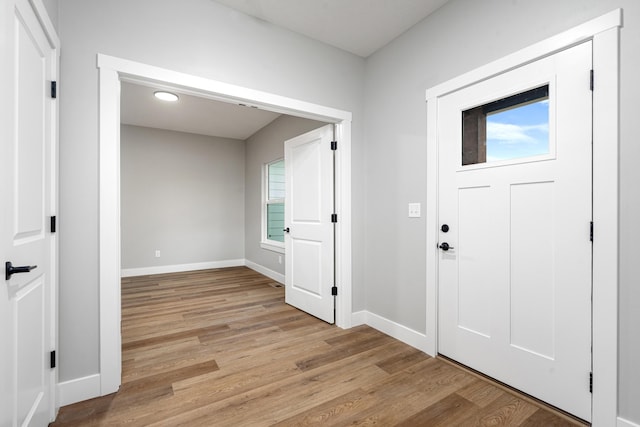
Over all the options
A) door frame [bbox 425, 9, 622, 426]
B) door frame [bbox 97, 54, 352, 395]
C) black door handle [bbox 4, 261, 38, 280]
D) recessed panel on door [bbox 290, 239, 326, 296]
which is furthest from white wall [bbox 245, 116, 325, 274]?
black door handle [bbox 4, 261, 38, 280]

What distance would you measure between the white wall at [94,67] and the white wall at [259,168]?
1.92 m

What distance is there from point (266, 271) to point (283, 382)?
11.2 feet

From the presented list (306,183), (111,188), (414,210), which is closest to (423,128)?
(414,210)

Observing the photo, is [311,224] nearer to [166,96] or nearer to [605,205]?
[605,205]

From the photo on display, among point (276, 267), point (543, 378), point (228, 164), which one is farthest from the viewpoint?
point (228, 164)

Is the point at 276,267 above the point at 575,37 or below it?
below

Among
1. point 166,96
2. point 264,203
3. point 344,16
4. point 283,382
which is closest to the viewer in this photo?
point 283,382

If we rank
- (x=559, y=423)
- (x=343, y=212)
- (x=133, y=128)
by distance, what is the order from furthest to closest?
(x=133, y=128)
(x=343, y=212)
(x=559, y=423)

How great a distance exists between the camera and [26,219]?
1312 mm

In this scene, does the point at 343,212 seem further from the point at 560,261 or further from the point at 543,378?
the point at 543,378

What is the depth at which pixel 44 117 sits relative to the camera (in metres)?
1.53

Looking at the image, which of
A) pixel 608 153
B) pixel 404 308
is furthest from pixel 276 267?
pixel 608 153

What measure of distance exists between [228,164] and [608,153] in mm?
5886

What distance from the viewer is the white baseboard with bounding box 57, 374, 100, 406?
5.72ft
